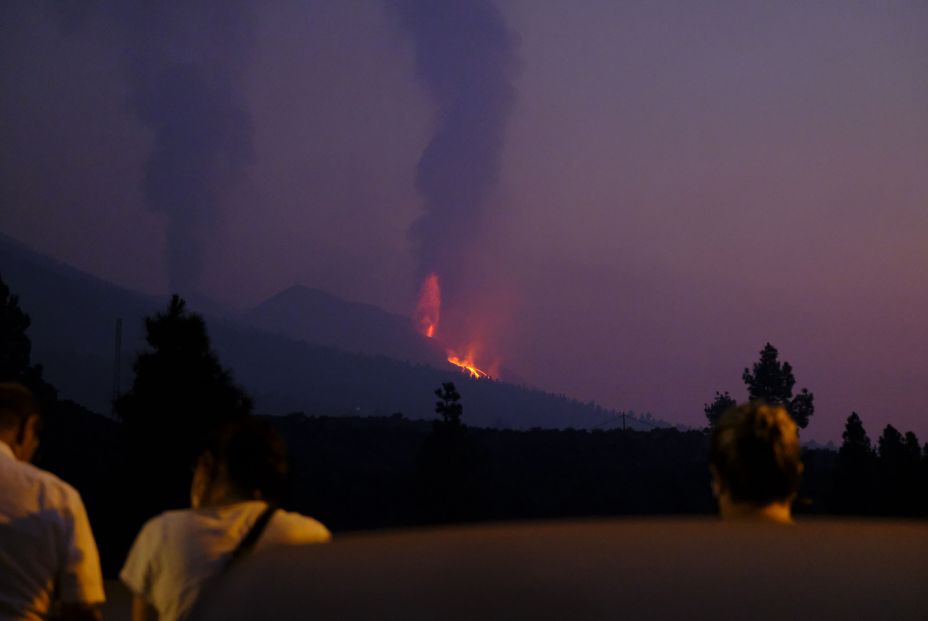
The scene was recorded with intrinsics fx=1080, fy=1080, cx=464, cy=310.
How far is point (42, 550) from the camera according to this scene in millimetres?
4070

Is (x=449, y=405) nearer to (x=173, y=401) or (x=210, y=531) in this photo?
(x=173, y=401)

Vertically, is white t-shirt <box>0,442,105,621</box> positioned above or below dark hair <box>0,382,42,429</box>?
below

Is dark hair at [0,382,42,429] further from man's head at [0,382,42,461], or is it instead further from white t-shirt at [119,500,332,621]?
white t-shirt at [119,500,332,621]

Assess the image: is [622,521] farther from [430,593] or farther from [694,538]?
[430,593]

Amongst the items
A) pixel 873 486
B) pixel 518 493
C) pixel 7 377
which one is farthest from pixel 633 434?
pixel 7 377

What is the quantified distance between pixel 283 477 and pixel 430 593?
94.7 inches

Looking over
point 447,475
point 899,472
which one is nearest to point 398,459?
point 447,475

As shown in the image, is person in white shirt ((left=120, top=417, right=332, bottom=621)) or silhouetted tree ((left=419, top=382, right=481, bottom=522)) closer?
person in white shirt ((left=120, top=417, right=332, bottom=621))

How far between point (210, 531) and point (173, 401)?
2498 cm

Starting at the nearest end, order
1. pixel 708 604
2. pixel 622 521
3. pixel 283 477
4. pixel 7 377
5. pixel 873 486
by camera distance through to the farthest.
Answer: pixel 708 604 < pixel 622 521 < pixel 283 477 < pixel 7 377 < pixel 873 486

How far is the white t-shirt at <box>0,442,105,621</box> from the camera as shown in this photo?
4027 mm

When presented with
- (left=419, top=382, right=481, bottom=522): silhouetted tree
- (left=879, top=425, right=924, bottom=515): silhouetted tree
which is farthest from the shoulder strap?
(left=419, top=382, right=481, bottom=522): silhouetted tree

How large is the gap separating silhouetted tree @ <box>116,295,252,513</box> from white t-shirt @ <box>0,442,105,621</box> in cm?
2266

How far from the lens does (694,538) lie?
1.59 metres
